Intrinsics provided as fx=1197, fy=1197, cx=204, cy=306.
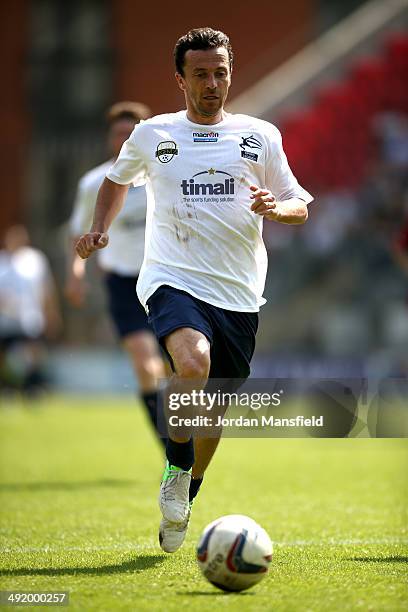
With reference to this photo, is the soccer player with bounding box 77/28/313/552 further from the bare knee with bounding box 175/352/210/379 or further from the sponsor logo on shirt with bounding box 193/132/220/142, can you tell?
the bare knee with bounding box 175/352/210/379

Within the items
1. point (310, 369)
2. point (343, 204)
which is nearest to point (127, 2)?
point (343, 204)

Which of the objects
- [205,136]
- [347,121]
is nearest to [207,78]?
[205,136]

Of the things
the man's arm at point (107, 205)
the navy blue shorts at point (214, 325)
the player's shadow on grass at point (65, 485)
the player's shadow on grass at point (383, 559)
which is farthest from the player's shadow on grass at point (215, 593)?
the player's shadow on grass at point (65, 485)

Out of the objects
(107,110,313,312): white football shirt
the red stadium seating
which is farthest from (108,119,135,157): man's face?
the red stadium seating

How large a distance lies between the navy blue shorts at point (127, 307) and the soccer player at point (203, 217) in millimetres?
3383

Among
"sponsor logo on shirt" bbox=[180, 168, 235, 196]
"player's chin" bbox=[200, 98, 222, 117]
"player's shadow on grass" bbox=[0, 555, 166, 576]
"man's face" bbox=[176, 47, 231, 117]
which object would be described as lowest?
"player's shadow on grass" bbox=[0, 555, 166, 576]

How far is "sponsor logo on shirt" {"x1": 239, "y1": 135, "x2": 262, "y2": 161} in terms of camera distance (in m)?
6.30

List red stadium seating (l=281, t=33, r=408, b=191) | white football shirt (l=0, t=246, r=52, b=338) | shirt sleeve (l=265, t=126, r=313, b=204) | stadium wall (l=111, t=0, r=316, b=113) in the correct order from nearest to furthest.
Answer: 1. shirt sleeve (l=265, t=126, r=313, b=204)
2. white football shirt (l=0, t=246, r=52, b=338)
3. red stadium seating (l=281, t=33, r=408, b=191)
4. stadium wall (l=111, t=0, r=316, b=113)

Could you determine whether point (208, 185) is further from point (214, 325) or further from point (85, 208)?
point (85, 208)

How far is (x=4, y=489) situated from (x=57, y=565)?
3628 mm

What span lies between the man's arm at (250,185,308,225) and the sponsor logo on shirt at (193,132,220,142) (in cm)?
43

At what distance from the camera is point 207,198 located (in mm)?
6234

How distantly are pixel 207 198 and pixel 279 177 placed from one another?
46 centimetres

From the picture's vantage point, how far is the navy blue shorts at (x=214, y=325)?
19.8ft
